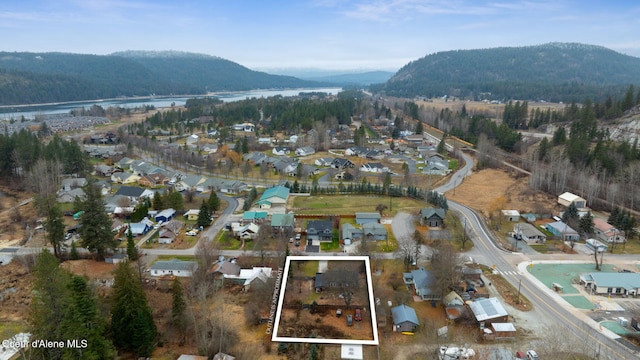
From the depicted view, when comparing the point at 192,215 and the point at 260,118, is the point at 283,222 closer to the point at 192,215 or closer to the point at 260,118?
the point at 192,215

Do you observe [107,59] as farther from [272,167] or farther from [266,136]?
[272,167]

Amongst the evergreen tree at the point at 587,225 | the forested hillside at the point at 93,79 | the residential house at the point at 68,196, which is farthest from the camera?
the forested hillside at the point at 93,79

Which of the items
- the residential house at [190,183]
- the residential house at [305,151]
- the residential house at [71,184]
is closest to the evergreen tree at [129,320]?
the residential house at [190,183]

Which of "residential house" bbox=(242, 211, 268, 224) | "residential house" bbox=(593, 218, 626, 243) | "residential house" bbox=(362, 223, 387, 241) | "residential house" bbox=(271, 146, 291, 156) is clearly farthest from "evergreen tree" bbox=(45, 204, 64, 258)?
"residential house" bbox=(593, 218, 626, 243)

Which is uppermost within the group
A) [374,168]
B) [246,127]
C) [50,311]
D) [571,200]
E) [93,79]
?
[93,79]

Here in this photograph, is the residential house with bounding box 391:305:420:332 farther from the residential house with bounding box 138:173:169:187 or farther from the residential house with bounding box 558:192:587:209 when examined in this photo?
the residential house with bounding box 138:173:169:187

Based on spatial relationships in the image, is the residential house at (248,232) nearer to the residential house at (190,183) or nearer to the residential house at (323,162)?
the residential house at (190,183)

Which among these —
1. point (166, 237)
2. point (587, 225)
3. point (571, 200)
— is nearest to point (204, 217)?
point (166, 237)
